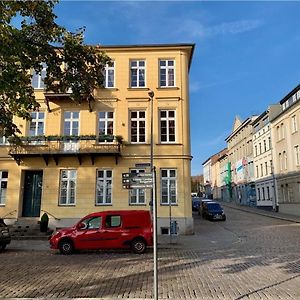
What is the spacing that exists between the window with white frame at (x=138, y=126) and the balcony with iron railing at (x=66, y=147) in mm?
1220

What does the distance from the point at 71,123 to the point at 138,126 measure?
444 centimetres

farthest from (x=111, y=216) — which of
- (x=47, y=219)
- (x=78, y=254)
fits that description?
(x=47, y=219)

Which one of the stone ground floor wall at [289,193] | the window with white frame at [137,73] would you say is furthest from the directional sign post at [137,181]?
the stone ground floor wall at [289,193]

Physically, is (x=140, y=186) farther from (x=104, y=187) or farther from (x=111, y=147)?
(x=104, y=187)

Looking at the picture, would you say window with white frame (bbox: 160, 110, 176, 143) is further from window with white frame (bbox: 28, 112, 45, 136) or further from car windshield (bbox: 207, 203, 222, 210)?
car windshield (bbox: 207, 203, 222, 210)

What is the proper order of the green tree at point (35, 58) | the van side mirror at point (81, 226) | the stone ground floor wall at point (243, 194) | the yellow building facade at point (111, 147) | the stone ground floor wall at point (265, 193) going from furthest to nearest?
the stone ground floor wall at point (243, 194), the stone ground floor wall at point (265, 193), the yellow building facade at point (111, 147), the van side mirror at point (81, 226), the green tree at point (35, 58)

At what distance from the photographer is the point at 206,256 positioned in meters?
14.0

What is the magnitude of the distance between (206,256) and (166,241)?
4.72 meters

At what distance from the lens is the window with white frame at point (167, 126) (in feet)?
75.5

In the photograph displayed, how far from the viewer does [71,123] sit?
2336cm

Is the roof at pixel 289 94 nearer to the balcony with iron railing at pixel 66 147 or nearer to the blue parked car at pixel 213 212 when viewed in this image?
the blue parked car at pixel 213 212

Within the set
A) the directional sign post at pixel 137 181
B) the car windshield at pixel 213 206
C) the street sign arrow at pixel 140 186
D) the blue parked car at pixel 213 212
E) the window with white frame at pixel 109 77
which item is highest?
the window with white frame at pixel 109 77

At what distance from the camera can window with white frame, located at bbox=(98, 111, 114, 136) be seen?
23219mm

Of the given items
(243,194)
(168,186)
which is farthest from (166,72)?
(243,194)
